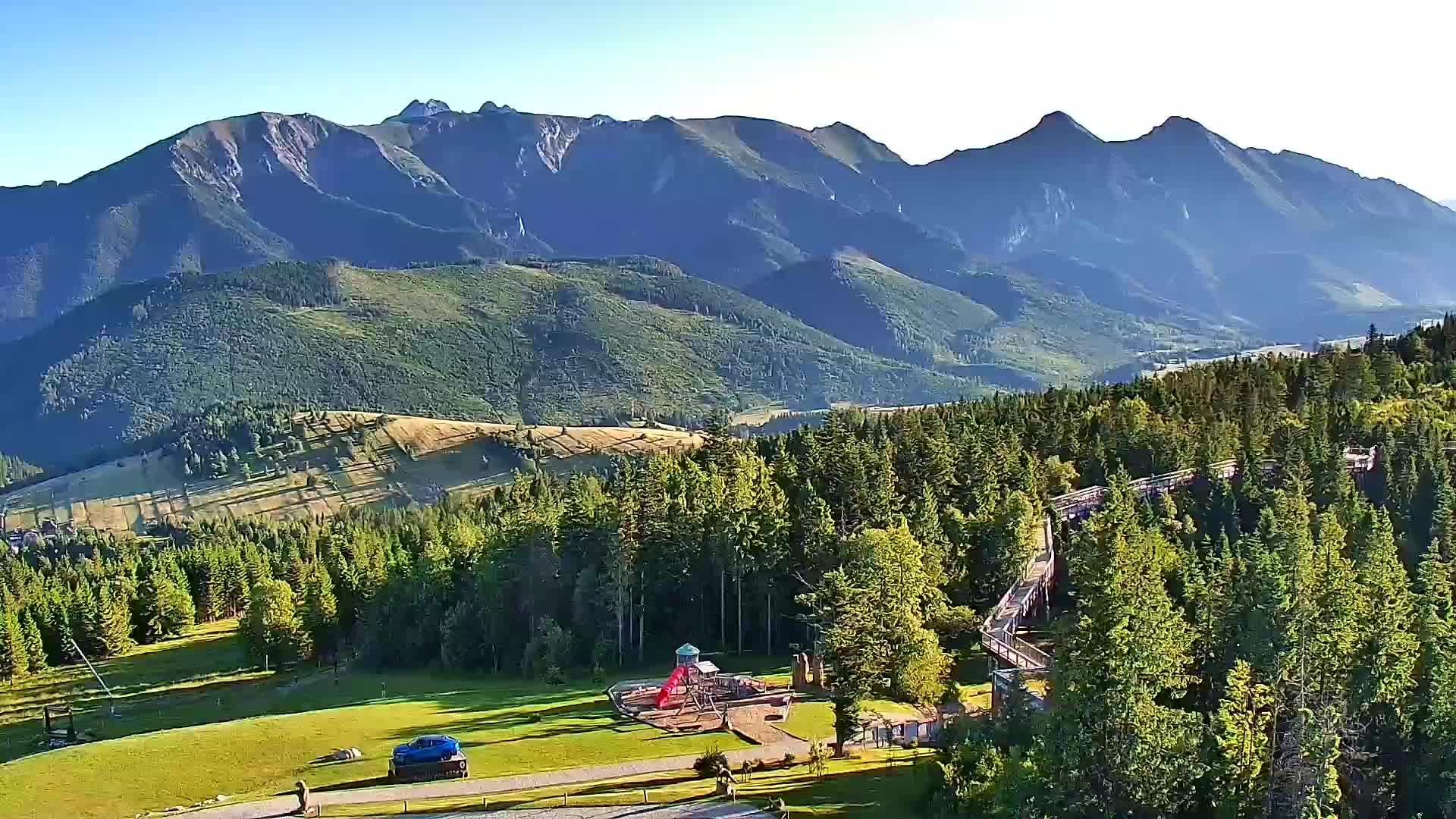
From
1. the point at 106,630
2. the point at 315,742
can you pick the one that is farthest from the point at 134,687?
the point at 315,742

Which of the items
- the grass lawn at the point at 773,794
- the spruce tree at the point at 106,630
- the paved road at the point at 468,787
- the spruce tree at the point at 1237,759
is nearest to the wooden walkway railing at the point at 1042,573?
the spruce tree at the point at 1237,759

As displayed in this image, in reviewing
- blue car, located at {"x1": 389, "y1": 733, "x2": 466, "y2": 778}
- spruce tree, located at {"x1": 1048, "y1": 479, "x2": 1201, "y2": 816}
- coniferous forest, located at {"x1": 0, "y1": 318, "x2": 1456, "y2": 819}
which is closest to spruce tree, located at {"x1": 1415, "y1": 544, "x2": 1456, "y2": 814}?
coniferous forest, located at {"x1": 0, "y1": 318, "x2": 1456, "y2": 819}

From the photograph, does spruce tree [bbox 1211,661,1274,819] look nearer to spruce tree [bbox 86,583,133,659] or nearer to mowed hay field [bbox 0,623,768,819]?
mowed hay field [bbox 0,623,768,819]

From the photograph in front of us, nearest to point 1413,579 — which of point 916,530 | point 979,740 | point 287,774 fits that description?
point 916,530

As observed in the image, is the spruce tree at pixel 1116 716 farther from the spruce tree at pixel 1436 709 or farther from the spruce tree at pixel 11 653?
the spruce tree at pixel 11 653

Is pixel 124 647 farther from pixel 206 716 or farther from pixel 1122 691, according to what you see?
pixel 1122 691

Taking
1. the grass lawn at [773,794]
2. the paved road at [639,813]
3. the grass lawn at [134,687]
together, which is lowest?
the grass lawn at [134,687]

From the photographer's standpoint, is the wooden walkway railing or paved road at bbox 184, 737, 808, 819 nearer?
paved road at bbox 184, 737, 808, 819
